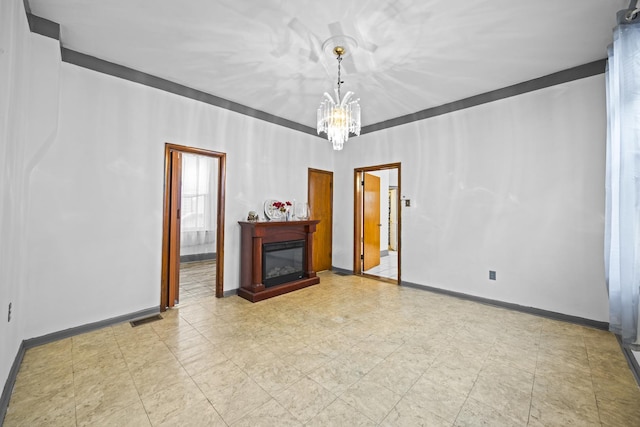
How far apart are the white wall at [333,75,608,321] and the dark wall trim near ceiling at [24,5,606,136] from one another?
87mm

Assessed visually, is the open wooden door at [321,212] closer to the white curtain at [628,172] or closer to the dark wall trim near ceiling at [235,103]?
the dark wall trim near ceiling at [235,103]

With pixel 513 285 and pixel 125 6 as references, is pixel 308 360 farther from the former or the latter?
pixel 125 6

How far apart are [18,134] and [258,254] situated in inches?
99.1

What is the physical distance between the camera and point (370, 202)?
17.9 ft

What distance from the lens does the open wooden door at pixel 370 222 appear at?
17.1 ft

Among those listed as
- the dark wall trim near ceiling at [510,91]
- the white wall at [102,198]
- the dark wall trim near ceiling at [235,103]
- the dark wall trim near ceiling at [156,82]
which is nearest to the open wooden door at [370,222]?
the dark wall trim near ceiling at [510,91]

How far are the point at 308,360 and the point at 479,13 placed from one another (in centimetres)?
318

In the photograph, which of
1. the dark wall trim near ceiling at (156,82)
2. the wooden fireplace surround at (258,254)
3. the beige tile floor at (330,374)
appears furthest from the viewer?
the wooden fireplace surround at (258,254)

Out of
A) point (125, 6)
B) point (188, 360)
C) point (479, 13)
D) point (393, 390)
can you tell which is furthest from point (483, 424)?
point (125, 6)

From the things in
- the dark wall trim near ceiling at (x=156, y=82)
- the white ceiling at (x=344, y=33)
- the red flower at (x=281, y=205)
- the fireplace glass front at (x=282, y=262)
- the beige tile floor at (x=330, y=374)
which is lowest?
the beige tile floor at (x=330, y=374)

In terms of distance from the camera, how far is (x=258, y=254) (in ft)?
12.1

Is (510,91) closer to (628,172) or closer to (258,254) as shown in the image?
(628,172)

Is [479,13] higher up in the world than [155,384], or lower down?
higher up

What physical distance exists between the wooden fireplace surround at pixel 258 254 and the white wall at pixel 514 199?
6.06 feet
